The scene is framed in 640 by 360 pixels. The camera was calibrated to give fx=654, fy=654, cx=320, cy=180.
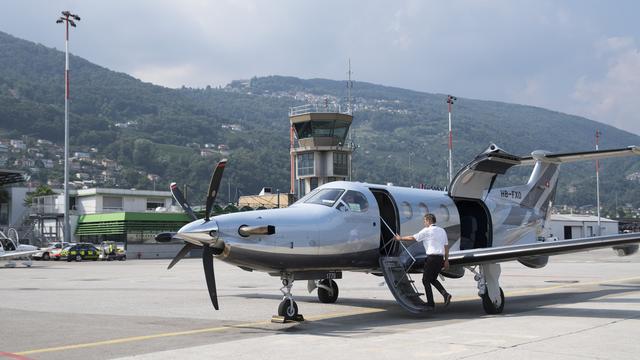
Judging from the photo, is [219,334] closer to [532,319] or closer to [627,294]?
[532,319]

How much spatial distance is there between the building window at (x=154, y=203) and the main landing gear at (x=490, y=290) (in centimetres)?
7687

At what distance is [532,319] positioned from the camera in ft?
43.0

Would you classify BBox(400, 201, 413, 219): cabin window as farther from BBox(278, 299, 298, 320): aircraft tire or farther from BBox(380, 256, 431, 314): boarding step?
BBox(278, 299, 298, 320): aircraft tire

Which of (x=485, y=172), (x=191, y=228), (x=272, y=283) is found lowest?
(x=272, y=283)

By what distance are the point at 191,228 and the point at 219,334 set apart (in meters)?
2.00

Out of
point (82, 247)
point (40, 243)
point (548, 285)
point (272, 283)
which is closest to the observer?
point (548, 285)

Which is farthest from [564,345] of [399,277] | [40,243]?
[40,243]

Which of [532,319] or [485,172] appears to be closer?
[532,319]

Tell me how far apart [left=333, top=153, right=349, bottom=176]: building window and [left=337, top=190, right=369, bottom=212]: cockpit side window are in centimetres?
5999

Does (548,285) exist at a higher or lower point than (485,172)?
lower

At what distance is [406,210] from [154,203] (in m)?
76.2

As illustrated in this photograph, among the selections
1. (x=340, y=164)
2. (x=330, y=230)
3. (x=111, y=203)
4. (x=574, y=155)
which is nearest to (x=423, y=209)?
(x=330, y=230)

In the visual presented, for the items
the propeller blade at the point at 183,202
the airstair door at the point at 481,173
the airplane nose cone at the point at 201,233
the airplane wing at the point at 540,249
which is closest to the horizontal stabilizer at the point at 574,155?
the airstair door at the point at 481,173

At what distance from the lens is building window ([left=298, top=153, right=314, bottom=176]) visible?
247ft
